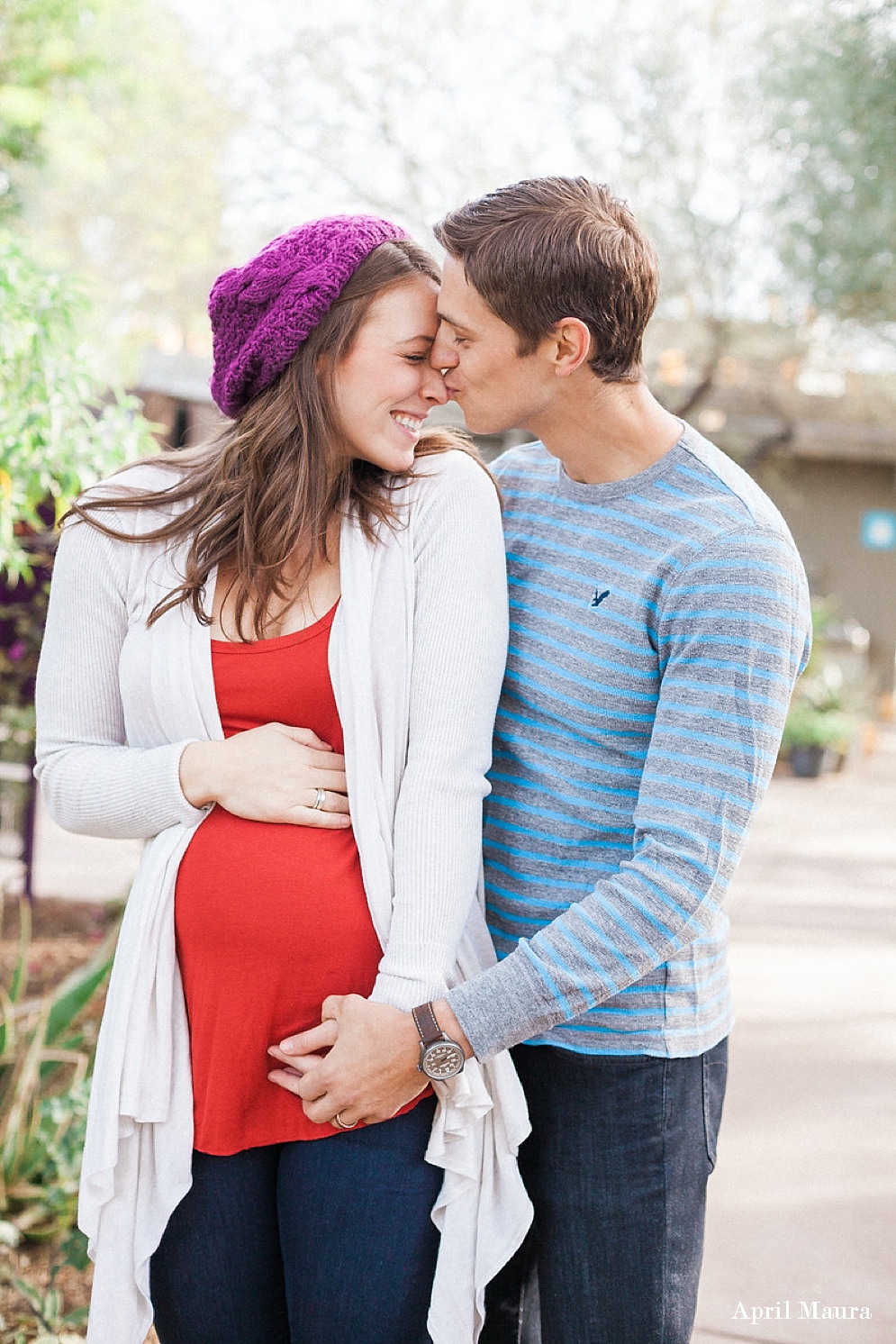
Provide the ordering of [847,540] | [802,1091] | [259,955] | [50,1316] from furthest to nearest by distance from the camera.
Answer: [847,540]
[802,1091]
[50,1316]
[259,955]

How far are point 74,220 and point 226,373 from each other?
95.5ft

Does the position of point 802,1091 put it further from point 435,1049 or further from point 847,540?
point 847,540

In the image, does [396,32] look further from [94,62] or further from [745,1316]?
[745,1316]

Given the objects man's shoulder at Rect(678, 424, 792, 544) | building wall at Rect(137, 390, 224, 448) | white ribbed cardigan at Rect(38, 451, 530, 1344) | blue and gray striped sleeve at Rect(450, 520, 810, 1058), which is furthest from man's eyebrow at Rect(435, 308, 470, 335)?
building wall at Rect(137, 390, 224, 448)

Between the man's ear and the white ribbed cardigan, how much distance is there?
234 millimetres

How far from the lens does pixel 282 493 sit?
173 cm

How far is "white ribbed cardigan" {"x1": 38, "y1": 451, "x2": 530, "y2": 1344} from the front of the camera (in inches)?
62.9

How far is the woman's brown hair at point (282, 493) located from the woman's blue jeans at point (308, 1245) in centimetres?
71

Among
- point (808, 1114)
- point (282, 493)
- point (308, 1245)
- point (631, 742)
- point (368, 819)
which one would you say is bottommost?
point (808, 1114)

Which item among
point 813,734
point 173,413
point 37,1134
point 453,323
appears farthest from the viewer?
point 813,734

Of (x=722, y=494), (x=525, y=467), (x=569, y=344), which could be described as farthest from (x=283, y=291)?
(x=722, y=494)

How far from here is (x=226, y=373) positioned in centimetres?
180

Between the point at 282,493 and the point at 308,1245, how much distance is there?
1.00 meters

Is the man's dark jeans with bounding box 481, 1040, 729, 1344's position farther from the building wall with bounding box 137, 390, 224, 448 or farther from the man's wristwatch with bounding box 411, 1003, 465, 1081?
the building wall with bounding box 137, 390, 224, 448
